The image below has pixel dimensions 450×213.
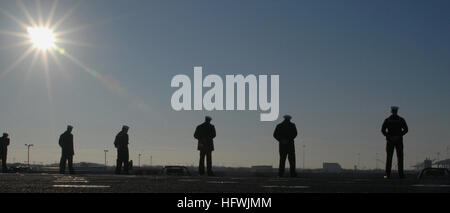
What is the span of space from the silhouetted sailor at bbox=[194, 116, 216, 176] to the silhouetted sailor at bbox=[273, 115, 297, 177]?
2.43m

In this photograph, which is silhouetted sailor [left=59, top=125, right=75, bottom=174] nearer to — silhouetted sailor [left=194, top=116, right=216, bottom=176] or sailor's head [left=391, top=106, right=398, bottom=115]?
silhouetted sailor [left=194, top=116, right=216, bottom=176]

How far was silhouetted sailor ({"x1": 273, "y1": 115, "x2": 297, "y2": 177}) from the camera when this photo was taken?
18047 mm

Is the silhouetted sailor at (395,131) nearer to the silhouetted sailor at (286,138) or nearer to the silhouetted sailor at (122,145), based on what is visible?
the silhouetted sailor at (286,138)

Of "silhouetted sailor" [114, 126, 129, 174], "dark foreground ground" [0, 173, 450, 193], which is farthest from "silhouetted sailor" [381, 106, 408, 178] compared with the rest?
"silhouetted sailor" [114, 126, 129, 174]

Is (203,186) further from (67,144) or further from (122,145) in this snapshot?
(67,144)

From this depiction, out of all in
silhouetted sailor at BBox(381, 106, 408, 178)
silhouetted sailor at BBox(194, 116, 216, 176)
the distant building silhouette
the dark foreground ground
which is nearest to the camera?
the dark foreground ground

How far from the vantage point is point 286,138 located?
59.4 ft

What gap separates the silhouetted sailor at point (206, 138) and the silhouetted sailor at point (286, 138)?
2.43m
